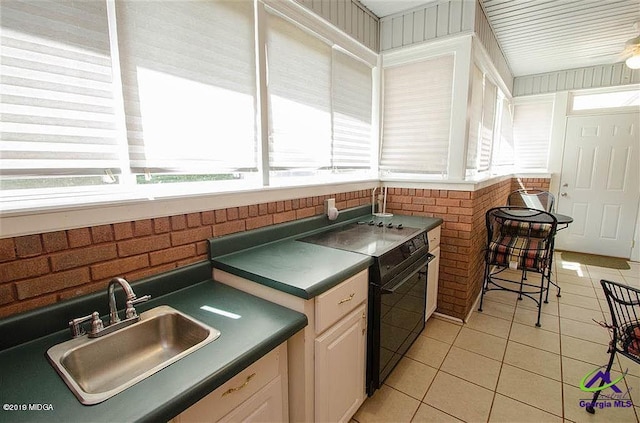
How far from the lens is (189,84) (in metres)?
1.38

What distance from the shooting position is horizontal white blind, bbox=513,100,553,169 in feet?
15.1

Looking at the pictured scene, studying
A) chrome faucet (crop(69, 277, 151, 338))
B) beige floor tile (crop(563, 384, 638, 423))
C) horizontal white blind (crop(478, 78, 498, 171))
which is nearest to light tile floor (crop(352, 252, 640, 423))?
beige floor tile (crop(563, 384, 638, 423))

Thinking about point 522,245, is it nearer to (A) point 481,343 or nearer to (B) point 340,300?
Result: (A) point 481,343

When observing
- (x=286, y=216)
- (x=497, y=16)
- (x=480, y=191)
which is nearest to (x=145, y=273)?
(x=286, y=216)

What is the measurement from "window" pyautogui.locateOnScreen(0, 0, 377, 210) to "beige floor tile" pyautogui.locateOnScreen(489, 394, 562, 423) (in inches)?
71.2

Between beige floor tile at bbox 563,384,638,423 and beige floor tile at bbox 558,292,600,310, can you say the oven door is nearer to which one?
beige floor tile at bbox 563,384,638,423

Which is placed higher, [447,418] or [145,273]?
[145,273]

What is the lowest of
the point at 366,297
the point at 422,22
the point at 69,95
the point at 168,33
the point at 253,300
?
the point at 366,297

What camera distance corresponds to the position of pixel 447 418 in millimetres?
1638

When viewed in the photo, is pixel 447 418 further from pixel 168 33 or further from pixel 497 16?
pixel 497 16

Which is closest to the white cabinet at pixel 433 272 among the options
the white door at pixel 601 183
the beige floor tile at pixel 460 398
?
Result: the beige floor tile at pixel 460 398

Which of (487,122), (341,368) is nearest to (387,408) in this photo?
(341,368)

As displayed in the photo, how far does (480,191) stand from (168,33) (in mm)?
2615

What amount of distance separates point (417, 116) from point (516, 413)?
7.33ft
